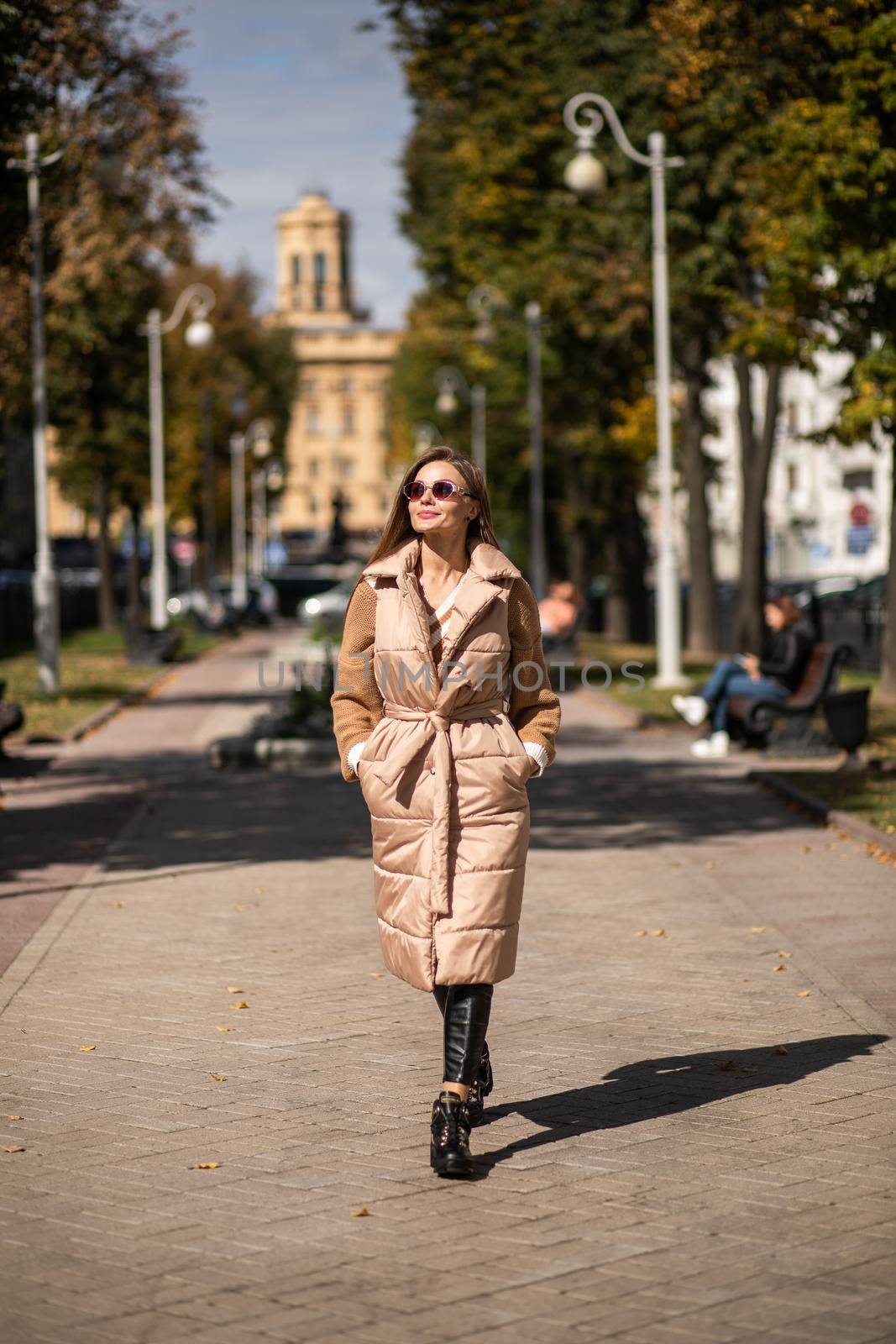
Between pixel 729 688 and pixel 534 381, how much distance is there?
83.2ft

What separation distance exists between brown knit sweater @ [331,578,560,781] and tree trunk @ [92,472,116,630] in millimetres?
41651

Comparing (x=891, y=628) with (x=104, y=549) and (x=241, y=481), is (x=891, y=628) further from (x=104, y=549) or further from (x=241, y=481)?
(x=241, y=481)

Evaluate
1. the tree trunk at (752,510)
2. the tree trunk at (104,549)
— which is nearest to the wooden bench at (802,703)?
the tree trunk at (752,510)

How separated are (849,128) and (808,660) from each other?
15.6 ft

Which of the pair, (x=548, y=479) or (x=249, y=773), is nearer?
(x=249, y=773)

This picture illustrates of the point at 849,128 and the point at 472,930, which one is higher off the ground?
the point at 849,128

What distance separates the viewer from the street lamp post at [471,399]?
55.1m

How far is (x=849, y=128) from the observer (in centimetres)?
1814

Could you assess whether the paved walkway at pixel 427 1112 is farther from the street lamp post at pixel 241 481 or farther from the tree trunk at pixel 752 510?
the street lamp post at pixel 241 481

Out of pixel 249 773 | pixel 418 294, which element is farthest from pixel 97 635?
pixel 249 773

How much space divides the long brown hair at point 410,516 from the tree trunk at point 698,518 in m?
26.9

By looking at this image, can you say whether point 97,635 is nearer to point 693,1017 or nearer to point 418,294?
point 418,294

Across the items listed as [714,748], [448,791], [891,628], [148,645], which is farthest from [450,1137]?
[148,645]

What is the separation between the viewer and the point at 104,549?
156 feet
